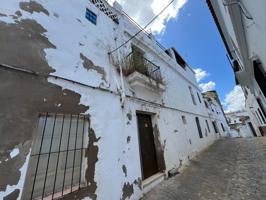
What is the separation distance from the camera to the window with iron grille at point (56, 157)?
6.28ft

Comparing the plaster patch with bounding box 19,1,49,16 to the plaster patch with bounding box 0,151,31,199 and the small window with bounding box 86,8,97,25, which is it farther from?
the plaster patch with bounding box 0,151,31,199

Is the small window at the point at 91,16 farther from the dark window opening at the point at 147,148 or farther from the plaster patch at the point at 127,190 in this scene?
the plaster patch at the point at 127,190

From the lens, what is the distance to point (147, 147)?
422 cm

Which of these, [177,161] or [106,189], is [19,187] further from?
[177,161]

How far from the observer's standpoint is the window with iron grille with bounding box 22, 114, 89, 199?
1914 millimetres

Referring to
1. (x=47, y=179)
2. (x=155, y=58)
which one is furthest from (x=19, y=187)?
(x=155, y=58)

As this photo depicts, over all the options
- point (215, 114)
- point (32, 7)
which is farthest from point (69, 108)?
point (215, 114)

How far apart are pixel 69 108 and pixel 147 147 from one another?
2.84 m

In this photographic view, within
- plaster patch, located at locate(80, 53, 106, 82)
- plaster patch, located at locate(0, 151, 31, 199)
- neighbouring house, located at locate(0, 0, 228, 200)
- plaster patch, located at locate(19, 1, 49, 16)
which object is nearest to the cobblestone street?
neighbouring house, located at locate(0, 0, 228, 200)

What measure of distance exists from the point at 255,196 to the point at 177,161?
2.63 m

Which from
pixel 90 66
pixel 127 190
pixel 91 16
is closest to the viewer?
pixel 127 190

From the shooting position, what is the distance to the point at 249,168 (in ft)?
13.1

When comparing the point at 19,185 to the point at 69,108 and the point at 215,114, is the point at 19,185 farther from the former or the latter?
the point at 215,114

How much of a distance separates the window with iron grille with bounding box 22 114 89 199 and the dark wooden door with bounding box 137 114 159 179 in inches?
81.9
